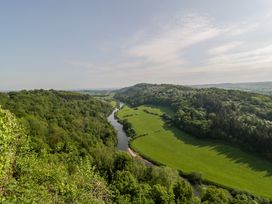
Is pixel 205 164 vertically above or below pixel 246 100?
below

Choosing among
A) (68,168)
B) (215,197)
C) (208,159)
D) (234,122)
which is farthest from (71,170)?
(234,122)

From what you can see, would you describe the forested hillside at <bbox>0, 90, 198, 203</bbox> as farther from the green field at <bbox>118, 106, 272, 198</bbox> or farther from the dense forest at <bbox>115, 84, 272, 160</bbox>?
the dense forest at <bbox>115, 84, 272, 160</bbox>

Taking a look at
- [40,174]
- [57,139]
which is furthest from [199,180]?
[40,174]

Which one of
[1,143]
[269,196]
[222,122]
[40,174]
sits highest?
[1,143]

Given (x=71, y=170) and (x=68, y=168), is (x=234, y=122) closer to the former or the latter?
(x=68, y=168)

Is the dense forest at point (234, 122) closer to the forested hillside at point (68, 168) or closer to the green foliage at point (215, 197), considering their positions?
the forested hillside at point (68, 168)

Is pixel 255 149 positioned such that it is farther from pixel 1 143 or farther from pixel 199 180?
pixel 1 143

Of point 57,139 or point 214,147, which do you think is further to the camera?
point 214,147
